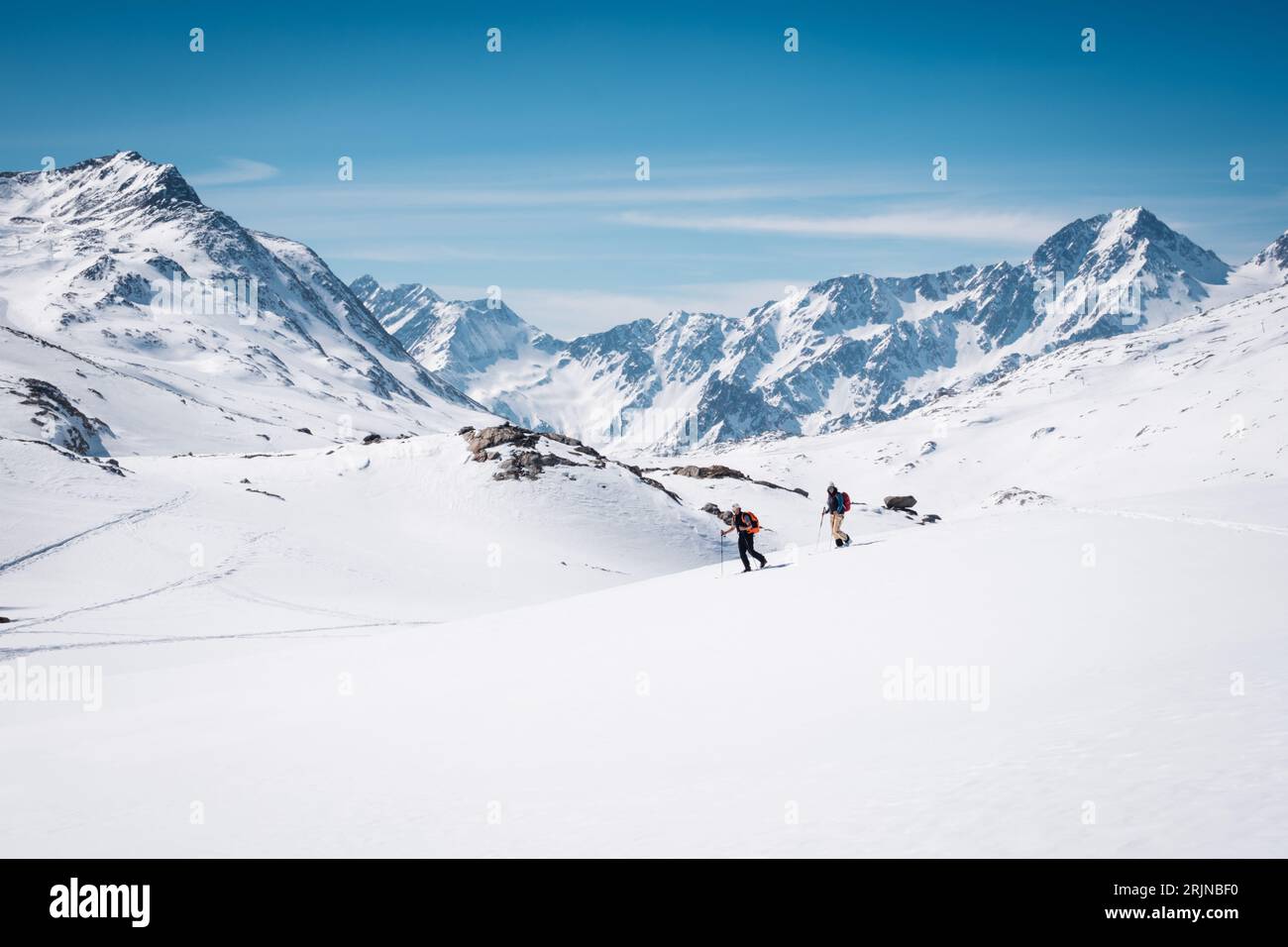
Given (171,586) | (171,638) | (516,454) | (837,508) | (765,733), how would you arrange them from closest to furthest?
(765,733)
(837,508)
(171,638)
(171,586)
(516,454)

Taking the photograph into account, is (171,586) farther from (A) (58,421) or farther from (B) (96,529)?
(A) (58,421)

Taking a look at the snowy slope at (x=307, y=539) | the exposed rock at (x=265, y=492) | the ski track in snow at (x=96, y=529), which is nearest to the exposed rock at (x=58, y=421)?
the snowy slope at (x=307, y=539)

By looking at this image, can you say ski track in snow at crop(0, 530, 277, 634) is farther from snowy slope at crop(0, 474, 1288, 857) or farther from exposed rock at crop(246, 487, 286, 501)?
snowy slope at crop(0, 474, 1288, 857)

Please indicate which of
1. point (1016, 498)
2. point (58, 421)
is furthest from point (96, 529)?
point (1016, 498)

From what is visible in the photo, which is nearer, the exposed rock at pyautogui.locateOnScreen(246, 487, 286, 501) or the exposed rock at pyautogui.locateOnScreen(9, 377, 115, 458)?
the exposed rock at pyautogui.locateOnScreen(246, 487, 286, 501)

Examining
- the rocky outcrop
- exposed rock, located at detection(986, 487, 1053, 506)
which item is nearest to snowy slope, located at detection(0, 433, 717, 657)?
the rocky outcrop

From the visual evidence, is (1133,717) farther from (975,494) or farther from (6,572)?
(975,494)

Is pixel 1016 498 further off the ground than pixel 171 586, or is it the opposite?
pixel 1016 498

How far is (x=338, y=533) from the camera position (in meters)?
49.5

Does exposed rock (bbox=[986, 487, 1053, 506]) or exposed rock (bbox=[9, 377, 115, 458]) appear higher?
exposed rock (bbox=[9, 377, 115, 458])

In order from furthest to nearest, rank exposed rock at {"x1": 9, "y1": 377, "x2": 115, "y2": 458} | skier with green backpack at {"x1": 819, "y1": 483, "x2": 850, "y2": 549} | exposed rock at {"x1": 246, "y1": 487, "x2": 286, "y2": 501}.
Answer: exposed rock at {"x1": 9, "y1": 377, "x2": 115, "y2": 458}
exposed rock at {"x1": 246, "y1": 487, "x2": 286, "y2": 501}
skier with green backpack at {"x1": 819, "y1": 483, "x2": 850, "y2": 549}

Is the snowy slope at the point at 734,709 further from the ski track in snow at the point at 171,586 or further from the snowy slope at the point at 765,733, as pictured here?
the ski track in snow at the point at 171,586

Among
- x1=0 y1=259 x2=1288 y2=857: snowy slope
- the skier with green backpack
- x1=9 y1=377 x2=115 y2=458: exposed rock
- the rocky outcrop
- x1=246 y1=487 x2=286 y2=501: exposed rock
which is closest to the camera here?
x1=0 y1=259 x2=1288 y2=857: snowy slope

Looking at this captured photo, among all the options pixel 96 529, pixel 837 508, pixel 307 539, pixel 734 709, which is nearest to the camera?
pixel 734 709
